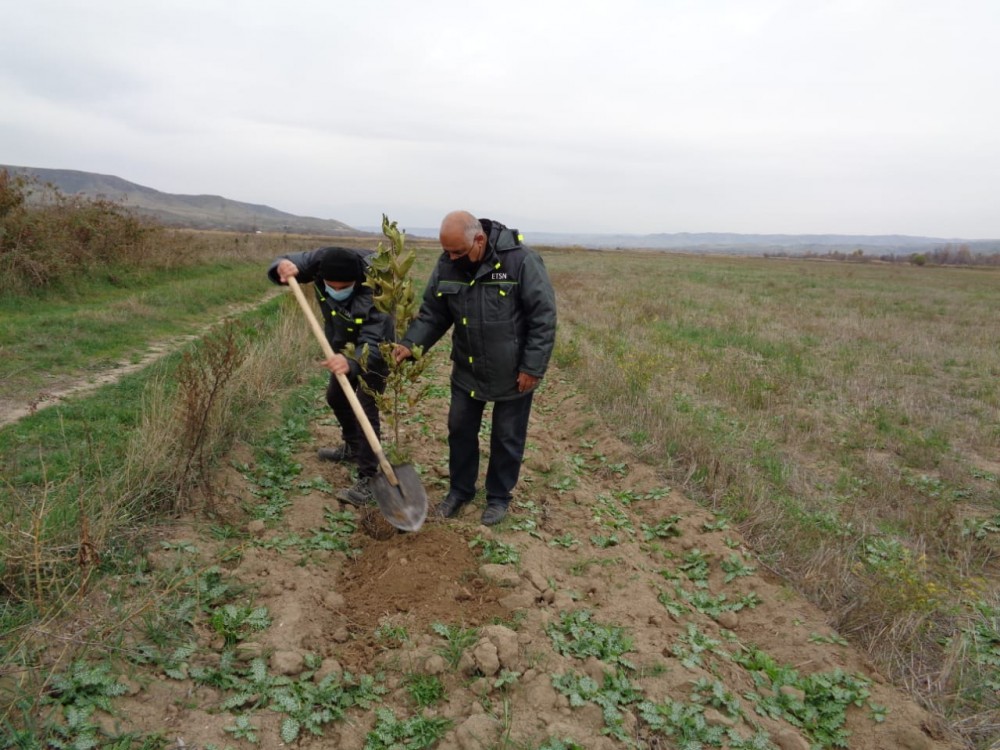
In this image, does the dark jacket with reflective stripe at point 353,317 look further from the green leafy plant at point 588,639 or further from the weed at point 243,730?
the weed at point 243,730

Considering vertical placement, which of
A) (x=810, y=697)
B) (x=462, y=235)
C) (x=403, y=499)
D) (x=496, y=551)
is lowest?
(x=810, y=697)

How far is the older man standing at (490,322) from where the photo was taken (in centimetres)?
376

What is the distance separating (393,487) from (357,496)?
0.68 m

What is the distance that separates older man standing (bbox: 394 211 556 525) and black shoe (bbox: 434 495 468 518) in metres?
0.27

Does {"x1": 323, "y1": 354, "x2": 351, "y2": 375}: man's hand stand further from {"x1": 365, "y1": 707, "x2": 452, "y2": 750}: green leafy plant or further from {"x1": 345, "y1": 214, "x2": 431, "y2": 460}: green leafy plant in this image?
{"x1": 365, "y1": 707, "x2": 452, "y2": 750}: green leafy plant

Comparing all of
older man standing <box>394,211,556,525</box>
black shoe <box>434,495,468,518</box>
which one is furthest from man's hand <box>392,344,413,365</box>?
black shoe <box>434,495,468,518</box>

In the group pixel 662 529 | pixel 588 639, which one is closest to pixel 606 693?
pixel 588 639

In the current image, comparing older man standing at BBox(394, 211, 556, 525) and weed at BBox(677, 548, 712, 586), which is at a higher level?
older man standing at BBox(394, 211, 556, 525)

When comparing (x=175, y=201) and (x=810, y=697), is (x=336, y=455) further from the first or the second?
(x=175, y=201)

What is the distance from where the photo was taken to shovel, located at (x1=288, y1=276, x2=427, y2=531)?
3682 mm

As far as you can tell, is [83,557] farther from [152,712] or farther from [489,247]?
[489,247]

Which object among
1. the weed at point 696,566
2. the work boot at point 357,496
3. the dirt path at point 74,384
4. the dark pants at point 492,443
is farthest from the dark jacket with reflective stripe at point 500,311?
the dirt path at point 74,384

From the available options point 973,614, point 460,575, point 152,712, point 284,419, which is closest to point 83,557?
point 152,712

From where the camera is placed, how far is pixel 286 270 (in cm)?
423
